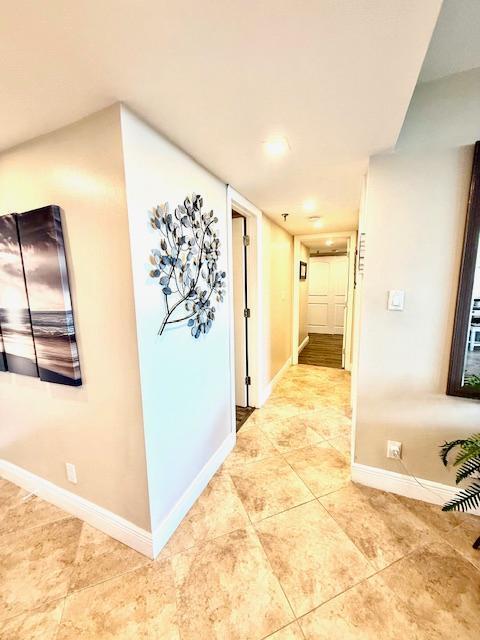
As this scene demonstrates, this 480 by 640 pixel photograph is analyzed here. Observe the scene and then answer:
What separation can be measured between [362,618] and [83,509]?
1.53m

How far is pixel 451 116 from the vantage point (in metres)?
1.44

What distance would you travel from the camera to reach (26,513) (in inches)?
65.4

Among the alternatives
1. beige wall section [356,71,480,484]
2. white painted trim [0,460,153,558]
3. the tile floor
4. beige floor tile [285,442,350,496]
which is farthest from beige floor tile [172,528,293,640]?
beige wall section [356,71,480,484]

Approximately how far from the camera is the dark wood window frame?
55.5 inches

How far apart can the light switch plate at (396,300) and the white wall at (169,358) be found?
1139mm

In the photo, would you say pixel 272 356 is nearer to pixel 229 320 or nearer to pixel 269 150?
pixel 229 320

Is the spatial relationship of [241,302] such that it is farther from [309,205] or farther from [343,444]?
[343,444]

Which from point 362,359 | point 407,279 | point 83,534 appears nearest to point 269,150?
point 407,279

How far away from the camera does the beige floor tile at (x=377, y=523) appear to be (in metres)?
1.39

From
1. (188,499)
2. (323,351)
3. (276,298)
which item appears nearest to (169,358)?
(188,499)

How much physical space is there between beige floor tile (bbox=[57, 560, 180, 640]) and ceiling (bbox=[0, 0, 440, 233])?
2.15 m

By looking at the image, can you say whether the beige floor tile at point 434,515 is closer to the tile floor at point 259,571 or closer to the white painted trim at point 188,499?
the tile floor at point 259,571

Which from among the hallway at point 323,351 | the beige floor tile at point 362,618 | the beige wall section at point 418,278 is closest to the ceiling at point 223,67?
the beige wall section at point 418,278

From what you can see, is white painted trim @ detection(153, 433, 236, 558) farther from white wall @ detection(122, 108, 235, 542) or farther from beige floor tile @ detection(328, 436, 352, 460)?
beige floor tile @ detection(328, 436, 352, 460)
